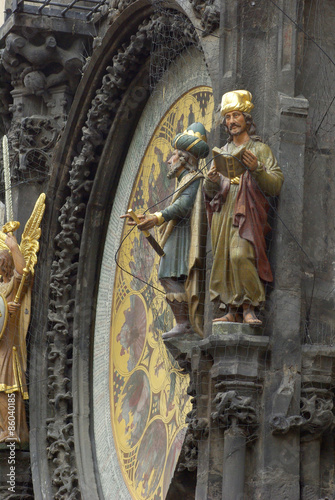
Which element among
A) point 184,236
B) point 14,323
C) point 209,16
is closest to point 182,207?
point 184,236

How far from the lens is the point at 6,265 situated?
521 inches

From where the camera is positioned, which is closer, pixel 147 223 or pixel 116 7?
pixel 147 223

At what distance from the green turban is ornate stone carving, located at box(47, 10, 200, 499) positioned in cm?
175

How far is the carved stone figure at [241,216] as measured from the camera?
9.68 meters

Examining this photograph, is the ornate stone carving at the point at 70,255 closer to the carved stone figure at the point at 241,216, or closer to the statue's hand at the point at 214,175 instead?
the carved stone figure at the point at 241,216

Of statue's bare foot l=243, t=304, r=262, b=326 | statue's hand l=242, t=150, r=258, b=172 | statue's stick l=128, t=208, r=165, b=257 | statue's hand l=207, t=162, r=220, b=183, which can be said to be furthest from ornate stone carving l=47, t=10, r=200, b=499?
statue's bare foot l=243, t=304, r=262, b=326

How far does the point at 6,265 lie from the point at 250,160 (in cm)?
407

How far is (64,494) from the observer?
41.5 feet

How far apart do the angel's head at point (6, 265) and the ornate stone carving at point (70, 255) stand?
1.16ft

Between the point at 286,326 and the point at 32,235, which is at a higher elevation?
the point at 32,235

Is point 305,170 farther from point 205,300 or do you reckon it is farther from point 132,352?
point 132,352

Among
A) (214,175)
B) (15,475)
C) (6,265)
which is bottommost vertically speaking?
(15,475)

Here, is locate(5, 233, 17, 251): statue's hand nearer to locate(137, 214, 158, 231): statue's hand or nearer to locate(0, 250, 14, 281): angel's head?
locate(0, 250, 14, 281): angel's head

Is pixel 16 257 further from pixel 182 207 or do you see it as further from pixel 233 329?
pixel 233 329
